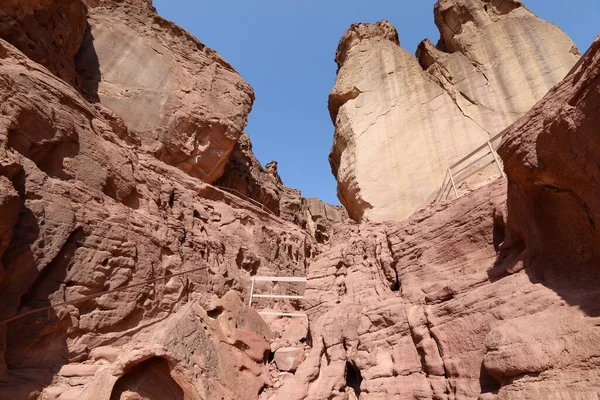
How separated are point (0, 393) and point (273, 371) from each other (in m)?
4.87

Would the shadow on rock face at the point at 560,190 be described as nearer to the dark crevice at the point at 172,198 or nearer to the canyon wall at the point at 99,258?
the canyon wall at the point at 99,258

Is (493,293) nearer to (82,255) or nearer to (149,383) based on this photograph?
(149,383)

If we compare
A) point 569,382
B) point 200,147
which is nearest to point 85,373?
point 569,382

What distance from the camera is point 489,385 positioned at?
5023 mm

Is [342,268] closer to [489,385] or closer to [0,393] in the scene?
[489,385]

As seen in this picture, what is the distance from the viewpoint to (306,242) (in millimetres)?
17750

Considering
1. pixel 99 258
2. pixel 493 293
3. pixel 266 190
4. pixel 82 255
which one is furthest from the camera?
pixel 266 190

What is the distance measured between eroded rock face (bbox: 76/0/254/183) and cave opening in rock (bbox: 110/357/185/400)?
408 inches

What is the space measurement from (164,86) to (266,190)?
30.1 ft

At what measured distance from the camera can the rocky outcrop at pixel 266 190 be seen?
21.5 meters

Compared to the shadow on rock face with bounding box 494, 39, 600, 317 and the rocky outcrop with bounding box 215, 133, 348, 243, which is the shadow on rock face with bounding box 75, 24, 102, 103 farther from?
the shadow on rock face with bounding box 494, 39, 600, 317

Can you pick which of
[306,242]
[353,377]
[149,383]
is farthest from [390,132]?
[149,383]

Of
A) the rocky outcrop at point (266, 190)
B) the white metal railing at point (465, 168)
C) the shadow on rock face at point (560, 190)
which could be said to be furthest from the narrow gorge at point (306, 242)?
the rocky outcrop at point (266, 190)

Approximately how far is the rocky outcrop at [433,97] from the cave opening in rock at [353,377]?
309 inches
